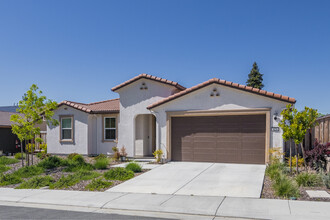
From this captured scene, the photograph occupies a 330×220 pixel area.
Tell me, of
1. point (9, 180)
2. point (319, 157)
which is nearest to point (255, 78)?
point (319, 157)

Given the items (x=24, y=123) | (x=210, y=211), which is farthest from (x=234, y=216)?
(x=24, y=123)

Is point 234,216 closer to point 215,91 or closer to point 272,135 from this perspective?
point 272,135

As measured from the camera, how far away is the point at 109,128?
20.1 m

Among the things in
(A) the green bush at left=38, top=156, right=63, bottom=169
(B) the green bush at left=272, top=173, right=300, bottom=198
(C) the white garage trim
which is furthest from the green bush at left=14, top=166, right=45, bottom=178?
(B) the green bush at left=272, top=173, right=300, bottom=198

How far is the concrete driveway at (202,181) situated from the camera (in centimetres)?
1027

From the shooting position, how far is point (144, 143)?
19.1 m

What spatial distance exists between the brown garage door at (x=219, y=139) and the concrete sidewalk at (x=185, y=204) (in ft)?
21.5

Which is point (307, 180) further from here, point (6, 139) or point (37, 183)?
point (6, 139)

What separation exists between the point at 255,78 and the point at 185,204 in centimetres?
4946

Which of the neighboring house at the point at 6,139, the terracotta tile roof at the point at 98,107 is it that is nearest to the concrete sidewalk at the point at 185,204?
the terracotta tile roof at the point at 98,107

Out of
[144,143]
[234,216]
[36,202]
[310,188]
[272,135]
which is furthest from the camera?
[144,143]

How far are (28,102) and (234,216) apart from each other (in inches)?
451

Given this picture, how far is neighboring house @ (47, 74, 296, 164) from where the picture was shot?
15.2 metres

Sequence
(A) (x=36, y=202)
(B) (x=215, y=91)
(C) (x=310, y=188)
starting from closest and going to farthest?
(A) (x=36, y=202) < (C) (x=310, y=188) < (B) (x=215, y=91)
